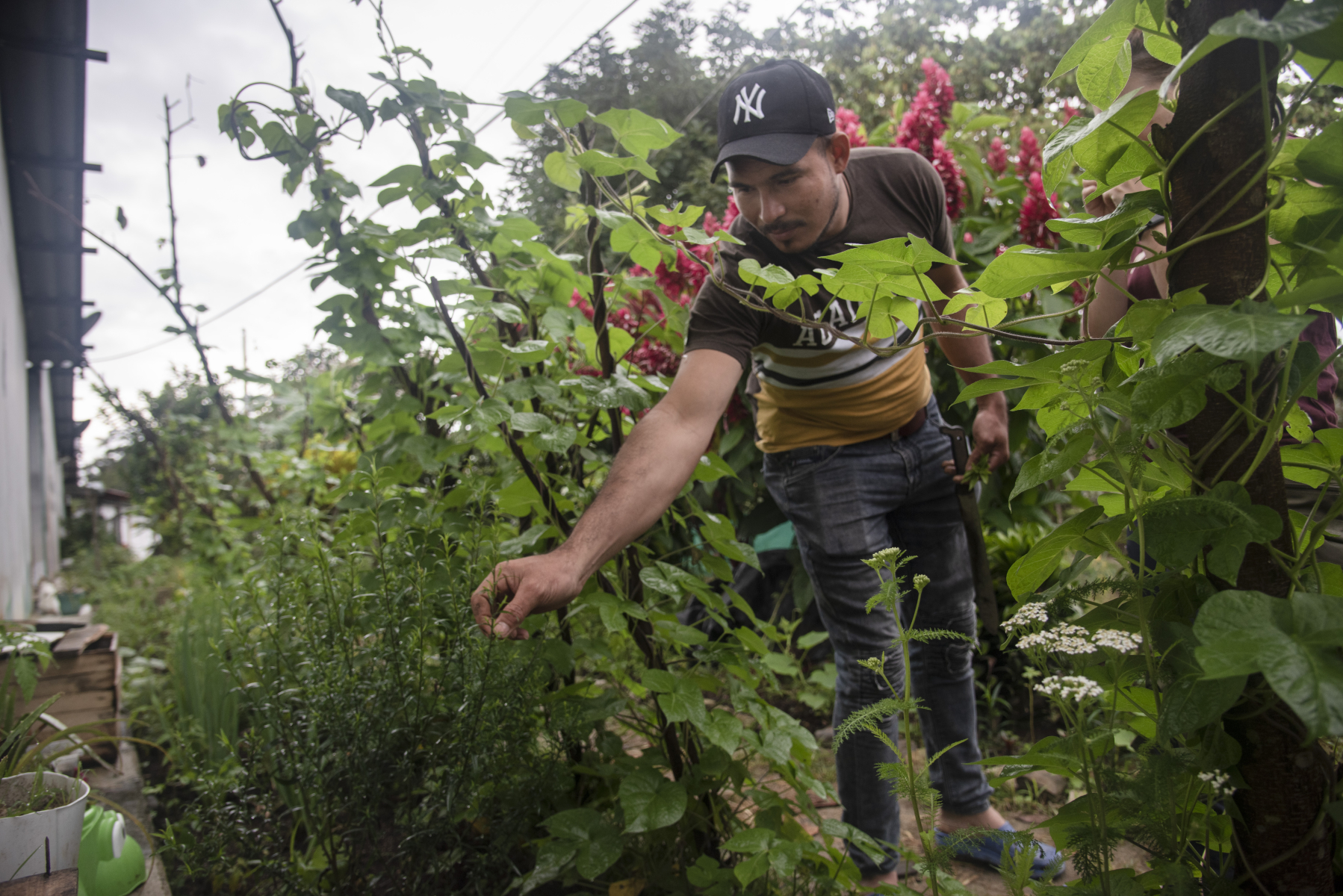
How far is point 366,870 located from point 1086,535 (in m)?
1.41

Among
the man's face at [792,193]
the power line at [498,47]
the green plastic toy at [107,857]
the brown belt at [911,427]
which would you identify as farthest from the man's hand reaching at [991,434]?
the power line at [498,47]

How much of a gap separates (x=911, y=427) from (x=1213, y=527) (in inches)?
55.1

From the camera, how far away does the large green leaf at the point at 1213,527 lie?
1.86 ft

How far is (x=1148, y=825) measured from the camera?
26.4 inches

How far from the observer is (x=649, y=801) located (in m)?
1.31

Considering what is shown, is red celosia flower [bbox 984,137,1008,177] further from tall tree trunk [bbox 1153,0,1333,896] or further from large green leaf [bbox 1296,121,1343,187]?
large green leaf [bbox 1296,121,1343,187]

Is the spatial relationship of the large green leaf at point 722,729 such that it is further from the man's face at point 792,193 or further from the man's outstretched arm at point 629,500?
the man's face at point 792,193

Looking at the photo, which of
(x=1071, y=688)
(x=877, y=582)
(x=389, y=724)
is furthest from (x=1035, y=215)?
(x=389, y=724)

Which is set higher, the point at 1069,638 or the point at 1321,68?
the point at 1321,68

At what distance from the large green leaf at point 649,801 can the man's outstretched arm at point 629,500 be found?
333 mm

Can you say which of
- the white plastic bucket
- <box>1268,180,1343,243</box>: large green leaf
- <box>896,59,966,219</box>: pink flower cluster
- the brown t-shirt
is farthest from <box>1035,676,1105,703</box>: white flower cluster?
<box>896,59,966,219</box>: pink flower cluster

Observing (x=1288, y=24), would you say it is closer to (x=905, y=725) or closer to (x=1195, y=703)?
(x=1195, y=703)

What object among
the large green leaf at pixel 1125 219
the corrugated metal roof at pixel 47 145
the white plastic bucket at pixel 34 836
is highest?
the corrugated metal roof at pixel 47 145

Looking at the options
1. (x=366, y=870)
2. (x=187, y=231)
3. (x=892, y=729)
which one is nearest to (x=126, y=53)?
(x=187, y=231)
